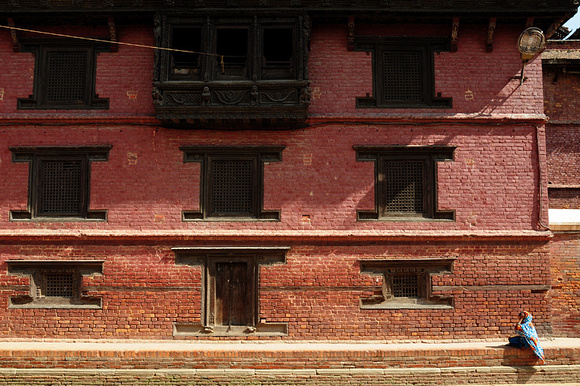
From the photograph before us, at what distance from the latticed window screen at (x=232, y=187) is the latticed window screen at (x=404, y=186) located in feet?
11.1

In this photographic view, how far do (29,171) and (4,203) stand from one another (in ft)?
3.21

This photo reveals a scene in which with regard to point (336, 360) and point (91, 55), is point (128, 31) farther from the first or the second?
point (336, 360)

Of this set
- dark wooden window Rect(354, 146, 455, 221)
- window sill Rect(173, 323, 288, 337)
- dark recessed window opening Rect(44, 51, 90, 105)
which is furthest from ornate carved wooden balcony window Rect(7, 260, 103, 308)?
dark wooden window Rect(354, 146, 455, 221)

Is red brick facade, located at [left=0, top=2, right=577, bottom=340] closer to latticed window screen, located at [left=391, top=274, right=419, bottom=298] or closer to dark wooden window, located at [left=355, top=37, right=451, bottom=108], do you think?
dark wooden window, located at [left=355, top=37, right=451, bottom=108]

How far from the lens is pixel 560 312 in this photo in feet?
39.5

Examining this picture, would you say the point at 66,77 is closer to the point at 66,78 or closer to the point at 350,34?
the point at 66,78

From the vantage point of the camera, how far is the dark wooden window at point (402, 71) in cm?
1200

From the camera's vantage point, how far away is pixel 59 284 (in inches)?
461

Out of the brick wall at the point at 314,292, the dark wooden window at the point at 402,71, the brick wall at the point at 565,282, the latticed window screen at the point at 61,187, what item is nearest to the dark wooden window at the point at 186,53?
the latticed window screen at the point at 61,187

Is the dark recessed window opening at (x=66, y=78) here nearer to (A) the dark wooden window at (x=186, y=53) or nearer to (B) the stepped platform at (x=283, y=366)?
(A) the dark wooden window at (x=186, y=53)

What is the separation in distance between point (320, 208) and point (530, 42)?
6.34m

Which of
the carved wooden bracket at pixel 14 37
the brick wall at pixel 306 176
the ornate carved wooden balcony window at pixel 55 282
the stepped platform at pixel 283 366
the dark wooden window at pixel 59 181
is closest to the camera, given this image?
the stepped platform at pixel 283 366

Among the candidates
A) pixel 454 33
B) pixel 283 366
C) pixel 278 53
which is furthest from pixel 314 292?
pixel 454 33

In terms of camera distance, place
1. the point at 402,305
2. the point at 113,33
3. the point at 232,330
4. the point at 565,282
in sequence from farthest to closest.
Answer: the point at 565,282, the point at 113,33, the point at 402,305, the point at 232,330
